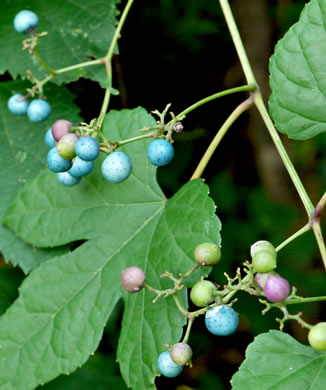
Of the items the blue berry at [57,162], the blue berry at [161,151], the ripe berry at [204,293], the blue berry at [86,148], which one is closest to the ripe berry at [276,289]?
the ripe berry at [204,293]

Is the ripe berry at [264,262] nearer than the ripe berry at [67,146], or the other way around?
the ripe berry at [264,262]

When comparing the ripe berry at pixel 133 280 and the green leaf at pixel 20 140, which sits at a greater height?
the green leaf at pixel 20 140

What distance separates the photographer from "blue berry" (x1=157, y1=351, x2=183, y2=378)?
1517 mm

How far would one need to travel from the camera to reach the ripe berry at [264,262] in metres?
1.37

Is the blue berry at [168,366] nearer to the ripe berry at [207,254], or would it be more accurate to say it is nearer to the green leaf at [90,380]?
the ripe berry at [207,254]

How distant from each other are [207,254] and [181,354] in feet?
0.85

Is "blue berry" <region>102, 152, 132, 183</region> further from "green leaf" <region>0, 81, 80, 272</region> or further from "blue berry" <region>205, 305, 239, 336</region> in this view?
"green leaf" <region>0, 81, 80, 272</region>

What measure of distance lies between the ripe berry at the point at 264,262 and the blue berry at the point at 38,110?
978 mm

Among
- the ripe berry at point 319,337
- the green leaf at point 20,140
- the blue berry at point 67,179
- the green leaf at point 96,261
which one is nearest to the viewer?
the ripe berry at point 319,337

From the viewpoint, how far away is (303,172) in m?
4.80

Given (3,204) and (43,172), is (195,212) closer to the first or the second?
A: (43,172)

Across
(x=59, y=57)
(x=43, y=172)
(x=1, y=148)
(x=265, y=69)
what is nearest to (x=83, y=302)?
(x=43, y=172)

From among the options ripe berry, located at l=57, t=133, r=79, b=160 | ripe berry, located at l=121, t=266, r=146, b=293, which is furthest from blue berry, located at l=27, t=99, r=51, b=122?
ripe berry, located at l=121, t=266, r=146, b=293

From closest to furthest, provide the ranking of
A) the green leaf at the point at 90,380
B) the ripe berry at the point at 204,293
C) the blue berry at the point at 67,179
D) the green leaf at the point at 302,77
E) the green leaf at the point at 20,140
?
the ripe berry at the point at 204,293, the green leaf at the point at 302,77, the blue berry at the point at 67,179, the green leaf at the point at 20,140, the green leaf at the point at 90,380
